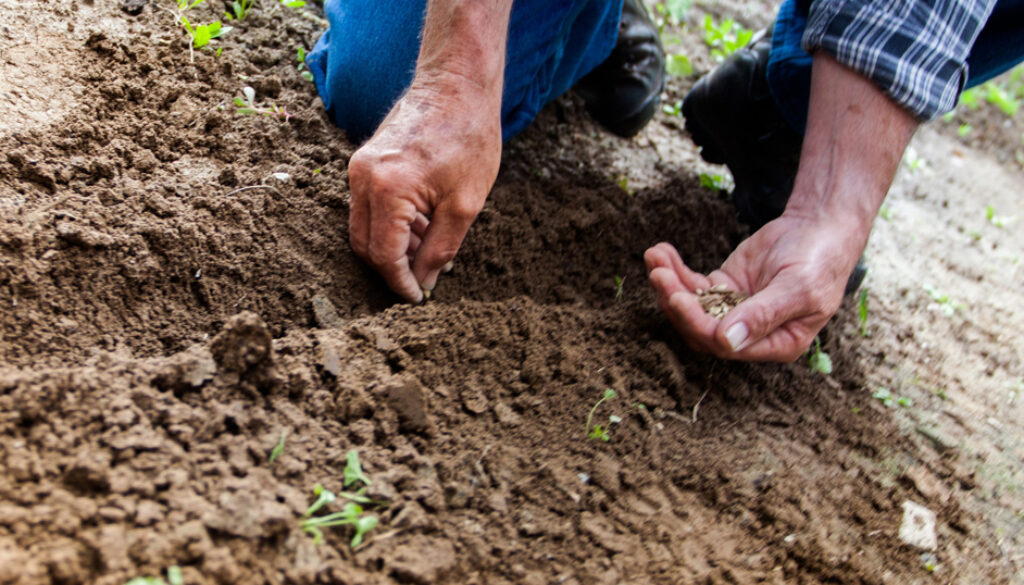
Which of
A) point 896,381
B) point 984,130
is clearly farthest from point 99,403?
point 984,130

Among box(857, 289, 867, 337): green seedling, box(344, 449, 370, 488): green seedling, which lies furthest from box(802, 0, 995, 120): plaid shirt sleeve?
box(344, 449, 370, 488): green seedling

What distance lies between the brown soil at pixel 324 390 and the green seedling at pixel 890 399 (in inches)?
1.9

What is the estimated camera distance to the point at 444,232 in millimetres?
1614

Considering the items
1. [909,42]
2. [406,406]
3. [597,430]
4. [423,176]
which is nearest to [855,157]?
[909,42]

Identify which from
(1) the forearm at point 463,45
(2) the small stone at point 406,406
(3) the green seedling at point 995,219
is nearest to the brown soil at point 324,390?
(2) the small stone at point 406,406

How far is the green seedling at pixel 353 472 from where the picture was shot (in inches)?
A: 46.1

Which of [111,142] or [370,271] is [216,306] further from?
[111,142]

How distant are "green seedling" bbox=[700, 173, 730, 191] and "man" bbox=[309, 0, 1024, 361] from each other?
199 millimetres

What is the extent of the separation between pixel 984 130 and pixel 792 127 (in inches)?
110

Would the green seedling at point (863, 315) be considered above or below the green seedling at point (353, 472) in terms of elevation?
below

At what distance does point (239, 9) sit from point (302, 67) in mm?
287

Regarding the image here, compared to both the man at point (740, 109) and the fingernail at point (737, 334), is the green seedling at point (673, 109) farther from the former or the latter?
the fingernail at point (737, 334)

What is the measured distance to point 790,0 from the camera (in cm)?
230

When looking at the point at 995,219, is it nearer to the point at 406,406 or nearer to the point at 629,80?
the point at 629,80
